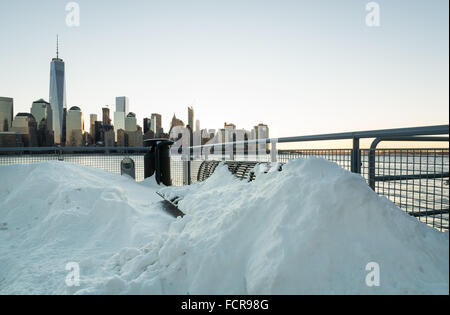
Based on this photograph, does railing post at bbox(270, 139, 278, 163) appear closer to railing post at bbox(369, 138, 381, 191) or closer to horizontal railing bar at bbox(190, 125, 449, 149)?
horizontal railing bar at bbox(190, 125, 449, 149)

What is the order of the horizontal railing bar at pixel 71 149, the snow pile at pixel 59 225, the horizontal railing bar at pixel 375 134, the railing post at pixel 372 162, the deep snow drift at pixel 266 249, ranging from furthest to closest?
the horizontal railing bar at pixel 71 149
the railing post at pixel 372 162
the snow pile at pixel 59 225
the horizontal railing bar at pixel 375 134
the deep snow drift at pixel 266 249

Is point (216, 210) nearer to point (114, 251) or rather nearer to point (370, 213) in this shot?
point (114, 251)

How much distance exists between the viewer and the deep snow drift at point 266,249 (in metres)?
1.68

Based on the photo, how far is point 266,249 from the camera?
1.88 metres

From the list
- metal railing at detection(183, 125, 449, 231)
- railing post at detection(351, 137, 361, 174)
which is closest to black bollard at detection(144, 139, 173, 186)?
metal railing at detection(183, 125, 449, 231)

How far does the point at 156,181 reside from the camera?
25.2 feet

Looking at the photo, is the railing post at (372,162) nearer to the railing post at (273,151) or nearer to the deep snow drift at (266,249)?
the deep snow drift at (266,249)

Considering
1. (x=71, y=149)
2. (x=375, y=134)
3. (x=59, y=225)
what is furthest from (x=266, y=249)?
(x=71, y=149)

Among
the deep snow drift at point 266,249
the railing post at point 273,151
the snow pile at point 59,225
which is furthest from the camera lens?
the railing post at point 273,151

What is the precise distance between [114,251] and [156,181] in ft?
15.5

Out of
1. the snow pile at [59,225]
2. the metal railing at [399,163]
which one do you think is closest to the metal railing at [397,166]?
the metal railing at [399,163]

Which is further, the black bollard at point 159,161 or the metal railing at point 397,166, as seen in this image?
the black bollard at point 159,161

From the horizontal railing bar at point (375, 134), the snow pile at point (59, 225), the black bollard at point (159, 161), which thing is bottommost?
the snow pile at point (59, 225)

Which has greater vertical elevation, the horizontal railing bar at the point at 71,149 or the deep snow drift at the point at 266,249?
the horizontal railing bar at the point at 71,149
